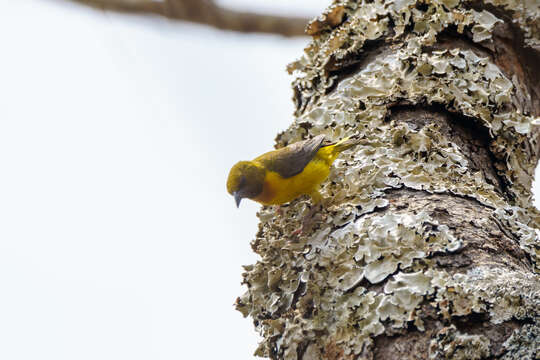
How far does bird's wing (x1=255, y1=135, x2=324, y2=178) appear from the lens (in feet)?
9.33

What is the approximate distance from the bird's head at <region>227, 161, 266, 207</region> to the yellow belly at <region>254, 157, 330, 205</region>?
0.19 feet

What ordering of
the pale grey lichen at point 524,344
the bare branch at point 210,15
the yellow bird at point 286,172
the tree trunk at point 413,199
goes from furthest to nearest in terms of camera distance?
the bare branch at point 210,15 < the yellow bird at point 286,172 < the tree trunk at point 413,199 < the pale grey lichen at point 524,344

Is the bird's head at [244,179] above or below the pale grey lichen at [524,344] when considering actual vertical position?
above

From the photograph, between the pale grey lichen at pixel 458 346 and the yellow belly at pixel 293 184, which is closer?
the pale grey lichen at pixel 458 346

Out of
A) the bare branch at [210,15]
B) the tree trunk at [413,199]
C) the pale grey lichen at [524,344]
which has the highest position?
the bare branch at [210,15]

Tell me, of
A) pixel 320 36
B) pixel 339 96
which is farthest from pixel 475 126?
pixel 320 36

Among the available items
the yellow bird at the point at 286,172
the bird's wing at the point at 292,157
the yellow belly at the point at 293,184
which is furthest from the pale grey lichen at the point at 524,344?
the bird's wing at the point at 292,157

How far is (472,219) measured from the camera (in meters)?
2.13

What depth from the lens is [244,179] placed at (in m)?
3.09

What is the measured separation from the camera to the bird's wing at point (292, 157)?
2.84 meters

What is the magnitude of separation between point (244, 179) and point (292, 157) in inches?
12.3

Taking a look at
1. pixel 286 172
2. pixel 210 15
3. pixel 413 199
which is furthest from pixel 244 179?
pixel 210 15

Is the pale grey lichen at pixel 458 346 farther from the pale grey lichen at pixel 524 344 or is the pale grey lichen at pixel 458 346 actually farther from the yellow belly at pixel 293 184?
the yellow belly at pixel 293 184

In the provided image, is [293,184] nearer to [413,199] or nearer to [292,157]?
[292,157]
